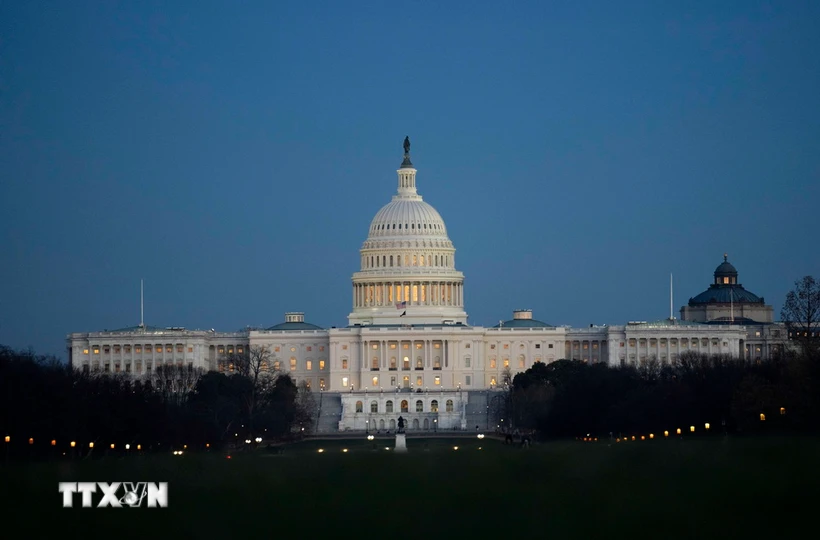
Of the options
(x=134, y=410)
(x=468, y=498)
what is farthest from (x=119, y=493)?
(x=134, y=410)

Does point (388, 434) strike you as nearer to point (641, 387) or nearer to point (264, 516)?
point (641, 387)

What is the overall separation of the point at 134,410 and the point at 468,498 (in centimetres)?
5352

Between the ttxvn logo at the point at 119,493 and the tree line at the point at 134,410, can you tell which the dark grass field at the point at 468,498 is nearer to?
the ttxvn logo at the point at 119,493

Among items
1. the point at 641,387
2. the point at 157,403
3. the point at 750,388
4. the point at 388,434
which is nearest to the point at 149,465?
the point at 750,388

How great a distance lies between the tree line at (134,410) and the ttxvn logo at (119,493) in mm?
28754

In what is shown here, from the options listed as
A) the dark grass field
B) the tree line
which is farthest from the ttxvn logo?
the tree line

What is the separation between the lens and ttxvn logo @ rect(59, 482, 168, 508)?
53781 mm

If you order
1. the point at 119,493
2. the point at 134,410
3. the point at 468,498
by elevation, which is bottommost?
the point at 468,498

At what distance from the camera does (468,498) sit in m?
56.5

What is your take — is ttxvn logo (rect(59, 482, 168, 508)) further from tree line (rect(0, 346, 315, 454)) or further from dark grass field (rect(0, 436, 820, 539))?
tree line (rect(0, 346, 315, 454))

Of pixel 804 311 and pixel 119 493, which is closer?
pixel 119 493

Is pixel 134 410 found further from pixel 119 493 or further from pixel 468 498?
pixel 468 498

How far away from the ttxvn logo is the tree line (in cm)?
2875

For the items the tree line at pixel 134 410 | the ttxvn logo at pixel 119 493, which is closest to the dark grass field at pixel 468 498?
the ttxvn logo at pixel 119 493
